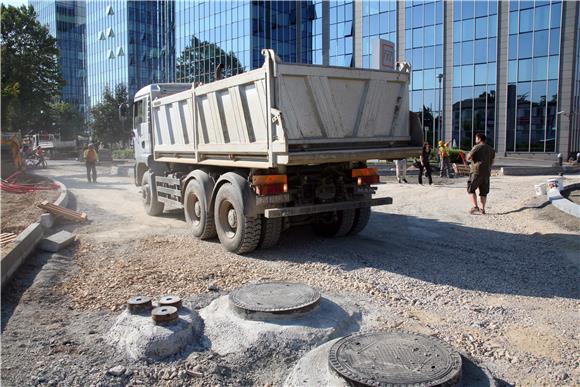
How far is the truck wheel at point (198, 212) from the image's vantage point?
27.6ft

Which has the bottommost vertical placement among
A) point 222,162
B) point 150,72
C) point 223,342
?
point 223,342

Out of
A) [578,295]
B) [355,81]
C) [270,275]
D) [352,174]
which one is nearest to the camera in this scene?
[578,295]

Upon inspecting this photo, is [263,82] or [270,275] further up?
[263,82]

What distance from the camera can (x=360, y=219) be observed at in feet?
27.9

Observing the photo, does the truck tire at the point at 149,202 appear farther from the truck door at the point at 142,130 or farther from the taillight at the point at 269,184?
the taillight at the point at 269,184

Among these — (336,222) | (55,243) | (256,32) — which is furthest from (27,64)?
(336,222)

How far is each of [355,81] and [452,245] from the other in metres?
3.16

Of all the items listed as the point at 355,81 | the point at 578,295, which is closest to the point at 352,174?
the point at 355,81

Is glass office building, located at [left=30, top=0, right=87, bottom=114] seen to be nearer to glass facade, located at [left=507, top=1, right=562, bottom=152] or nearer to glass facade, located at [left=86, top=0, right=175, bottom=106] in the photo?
glass facade, located at [left=86, top=0, right=175, bottom=106]

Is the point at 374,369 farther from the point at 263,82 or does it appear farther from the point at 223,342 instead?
the point at 263,82

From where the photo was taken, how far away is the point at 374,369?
3.40 m

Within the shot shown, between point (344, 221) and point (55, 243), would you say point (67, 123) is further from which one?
point (344, 221)

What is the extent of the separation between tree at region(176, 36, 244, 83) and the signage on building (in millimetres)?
41864

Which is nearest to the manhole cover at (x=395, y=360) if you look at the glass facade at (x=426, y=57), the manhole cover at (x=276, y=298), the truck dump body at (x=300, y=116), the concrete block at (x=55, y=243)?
the manhole cover at (x=276, y=298)
